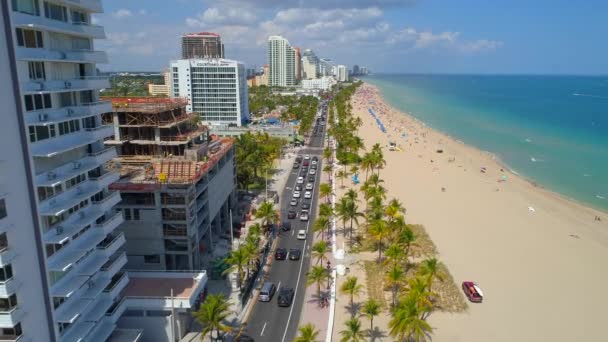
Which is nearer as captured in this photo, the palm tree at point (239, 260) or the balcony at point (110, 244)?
the balcony at point (110, 244)

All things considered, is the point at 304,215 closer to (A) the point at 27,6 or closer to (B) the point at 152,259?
(B) the point at 152,259

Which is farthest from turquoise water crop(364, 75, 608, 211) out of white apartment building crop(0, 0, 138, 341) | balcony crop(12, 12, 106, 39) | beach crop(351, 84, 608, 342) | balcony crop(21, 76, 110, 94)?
balcony crop(12, 12, 106, 39)

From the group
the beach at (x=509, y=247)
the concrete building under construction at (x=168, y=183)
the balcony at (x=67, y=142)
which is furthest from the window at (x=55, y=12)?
the beach at (x=509, y=247)

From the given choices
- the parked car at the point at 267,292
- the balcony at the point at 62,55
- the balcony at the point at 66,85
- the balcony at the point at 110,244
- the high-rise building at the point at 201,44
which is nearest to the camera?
the balcony at the point at 62,55

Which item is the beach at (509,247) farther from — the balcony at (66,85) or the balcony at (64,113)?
the balcony at (66,85)

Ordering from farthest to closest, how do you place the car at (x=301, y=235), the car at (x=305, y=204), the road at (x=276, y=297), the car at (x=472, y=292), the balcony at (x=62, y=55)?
the car at (x=305, y=204), the car at (x=301, y=235), the car at (x=472, y=292), the road at (x=276, y=297), the balcony at (x=62, y=55)

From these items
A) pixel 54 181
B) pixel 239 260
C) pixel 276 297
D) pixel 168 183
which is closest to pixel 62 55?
pixel 54 181
